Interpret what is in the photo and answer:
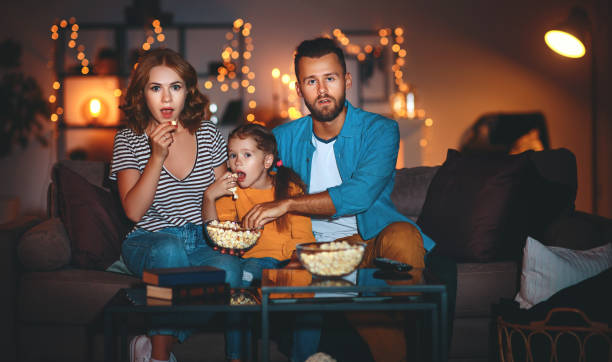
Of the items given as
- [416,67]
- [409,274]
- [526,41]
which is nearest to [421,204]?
[409,274]

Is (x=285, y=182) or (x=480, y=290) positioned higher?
(x=285, y=182)

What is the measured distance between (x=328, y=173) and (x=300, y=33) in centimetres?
354

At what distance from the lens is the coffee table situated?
4.53 ft

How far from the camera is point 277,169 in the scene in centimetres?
219

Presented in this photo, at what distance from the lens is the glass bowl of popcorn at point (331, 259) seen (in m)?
1.45

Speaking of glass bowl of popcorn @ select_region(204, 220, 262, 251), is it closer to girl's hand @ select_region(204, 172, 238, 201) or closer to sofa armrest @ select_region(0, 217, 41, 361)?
girl's hand @ select_region(204, 172, 238, 201)

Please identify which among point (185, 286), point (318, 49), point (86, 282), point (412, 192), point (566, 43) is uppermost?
point (566, 43)

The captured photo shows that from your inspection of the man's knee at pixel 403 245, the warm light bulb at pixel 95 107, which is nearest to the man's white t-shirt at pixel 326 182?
the man's knee at pixel 403 245

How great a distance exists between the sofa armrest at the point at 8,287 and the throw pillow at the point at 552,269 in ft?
5.89

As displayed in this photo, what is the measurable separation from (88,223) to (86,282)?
0.25 metres

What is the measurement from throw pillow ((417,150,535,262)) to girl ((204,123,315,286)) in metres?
0.57

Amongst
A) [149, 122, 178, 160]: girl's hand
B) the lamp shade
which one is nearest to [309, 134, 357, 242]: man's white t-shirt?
[149, 122, 178, 160]: girl's hand

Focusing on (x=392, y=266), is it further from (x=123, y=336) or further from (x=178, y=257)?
(x=123, y=336)

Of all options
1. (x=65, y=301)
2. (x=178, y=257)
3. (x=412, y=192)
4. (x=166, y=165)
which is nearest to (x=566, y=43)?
(x=412, y=192)
